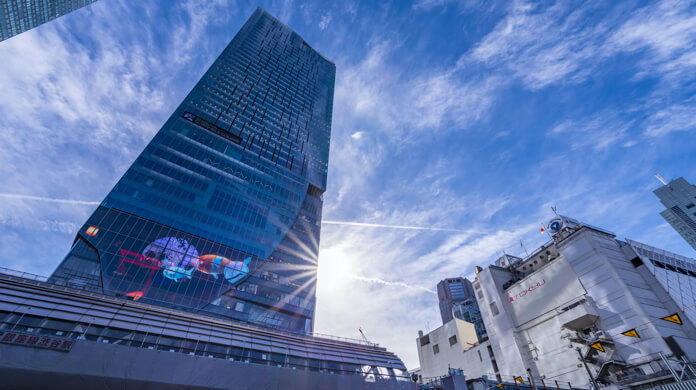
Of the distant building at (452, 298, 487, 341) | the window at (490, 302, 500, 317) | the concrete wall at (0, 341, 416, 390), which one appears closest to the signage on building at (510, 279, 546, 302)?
the window at (490, 302, 500, 317)

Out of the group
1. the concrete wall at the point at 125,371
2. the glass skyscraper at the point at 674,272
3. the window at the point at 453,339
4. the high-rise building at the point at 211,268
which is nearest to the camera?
the concrete wall at the point at 125,371

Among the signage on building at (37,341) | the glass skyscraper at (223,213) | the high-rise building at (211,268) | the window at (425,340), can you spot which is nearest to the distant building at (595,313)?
the window at (425,340)

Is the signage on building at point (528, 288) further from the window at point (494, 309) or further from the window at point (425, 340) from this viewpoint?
the window at point (425, 340)

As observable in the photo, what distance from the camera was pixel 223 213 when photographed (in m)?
62.2

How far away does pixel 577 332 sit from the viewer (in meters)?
38.5

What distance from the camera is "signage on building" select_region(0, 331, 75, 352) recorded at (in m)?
19.6

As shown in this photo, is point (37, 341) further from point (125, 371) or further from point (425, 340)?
point (425, 340)

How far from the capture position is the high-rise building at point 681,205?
107 meters

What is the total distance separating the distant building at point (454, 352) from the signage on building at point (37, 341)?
53.2 m

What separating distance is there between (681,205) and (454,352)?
11715 centimetres

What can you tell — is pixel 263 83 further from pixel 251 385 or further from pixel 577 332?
pixel 577 332

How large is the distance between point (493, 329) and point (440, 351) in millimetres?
18269

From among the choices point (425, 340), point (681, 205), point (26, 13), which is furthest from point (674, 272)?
point (26, 13)

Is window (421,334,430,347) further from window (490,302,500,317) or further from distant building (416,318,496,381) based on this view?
window (490,302,500,317)
